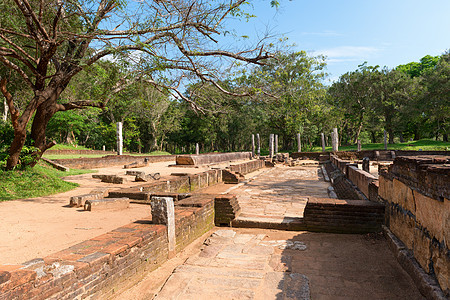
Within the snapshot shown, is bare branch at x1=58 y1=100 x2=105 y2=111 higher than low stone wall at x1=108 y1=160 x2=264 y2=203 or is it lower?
higher

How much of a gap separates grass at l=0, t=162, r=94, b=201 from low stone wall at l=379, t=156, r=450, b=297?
7.95 meters

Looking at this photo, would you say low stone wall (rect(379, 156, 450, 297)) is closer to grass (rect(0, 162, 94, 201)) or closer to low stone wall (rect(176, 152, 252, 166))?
grass (rect(0, 162, 94, 201))

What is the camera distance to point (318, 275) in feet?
11.5

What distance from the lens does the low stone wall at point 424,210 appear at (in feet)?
8.93

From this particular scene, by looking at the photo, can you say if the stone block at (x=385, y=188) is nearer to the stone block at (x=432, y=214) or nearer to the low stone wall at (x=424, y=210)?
the low stone wall at (x=424, y=210)

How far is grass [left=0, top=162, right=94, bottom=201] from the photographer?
716 centimetres

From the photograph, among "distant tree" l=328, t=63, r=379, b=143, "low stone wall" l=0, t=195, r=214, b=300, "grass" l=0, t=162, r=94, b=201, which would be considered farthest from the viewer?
"distant tree" l=328, t=63, r=379, b=143

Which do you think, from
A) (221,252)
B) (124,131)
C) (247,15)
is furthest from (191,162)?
(124,131)

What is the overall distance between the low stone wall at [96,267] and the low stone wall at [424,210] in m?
3.05

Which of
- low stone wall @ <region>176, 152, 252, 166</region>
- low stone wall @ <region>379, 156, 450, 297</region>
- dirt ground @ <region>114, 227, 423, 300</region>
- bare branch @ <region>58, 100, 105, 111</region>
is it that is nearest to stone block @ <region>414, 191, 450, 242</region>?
low stone wall @ <region>379, 156, 450, 297</region>

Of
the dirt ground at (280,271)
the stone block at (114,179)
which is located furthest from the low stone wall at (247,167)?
the dirt ground at (280,271)

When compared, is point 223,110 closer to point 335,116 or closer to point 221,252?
point 221,252

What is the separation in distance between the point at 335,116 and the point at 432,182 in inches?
1468

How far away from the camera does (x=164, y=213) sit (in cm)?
395
